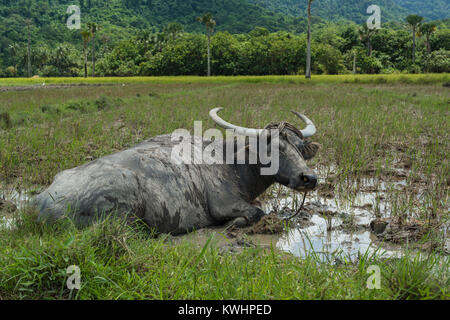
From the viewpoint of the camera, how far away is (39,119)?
8.77m

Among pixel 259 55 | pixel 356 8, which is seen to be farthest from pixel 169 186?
pixel 356 8

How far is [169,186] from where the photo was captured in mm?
3238

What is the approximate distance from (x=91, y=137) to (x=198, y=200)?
3762mm

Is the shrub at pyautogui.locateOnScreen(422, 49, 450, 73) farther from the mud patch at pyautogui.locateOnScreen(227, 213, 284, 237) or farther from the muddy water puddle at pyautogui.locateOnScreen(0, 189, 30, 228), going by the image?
the muddy water puddle at pyautogui.locateOnScreen(0, 189, 30, 228)

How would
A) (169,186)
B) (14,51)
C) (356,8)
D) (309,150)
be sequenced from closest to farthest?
1. (169,186)
2. (309,150)
3. (14,51)
4. (356,8)

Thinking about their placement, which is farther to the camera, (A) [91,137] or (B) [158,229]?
(A) [91,137]

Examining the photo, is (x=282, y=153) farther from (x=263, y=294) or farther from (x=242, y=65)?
(x=242, y=65)

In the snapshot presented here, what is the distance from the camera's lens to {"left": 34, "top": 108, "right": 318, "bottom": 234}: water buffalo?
2.72m

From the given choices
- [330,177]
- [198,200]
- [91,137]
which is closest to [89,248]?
[198,200]
